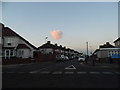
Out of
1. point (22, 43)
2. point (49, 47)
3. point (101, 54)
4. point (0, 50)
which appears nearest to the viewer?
point (0, 50)

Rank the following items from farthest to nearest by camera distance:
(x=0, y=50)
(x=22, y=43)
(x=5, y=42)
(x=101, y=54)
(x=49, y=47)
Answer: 1. (x=49, y=47)
2. (x=101, y=54)
3. (x=22, y=43)
4. (x=5, y=42)
5. (x=0, y=50)

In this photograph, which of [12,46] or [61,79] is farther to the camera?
[12,46]

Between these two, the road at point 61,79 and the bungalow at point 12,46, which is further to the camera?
the bungalow at point 12,46

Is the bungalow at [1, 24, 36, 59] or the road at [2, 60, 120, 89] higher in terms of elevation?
the bungalow at [1, 24, 36, 59]

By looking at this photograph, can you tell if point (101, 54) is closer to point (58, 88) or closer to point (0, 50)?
point (0, 50)

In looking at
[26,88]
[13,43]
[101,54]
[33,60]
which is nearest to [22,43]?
[13,43]

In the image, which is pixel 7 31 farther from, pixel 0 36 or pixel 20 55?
pixel 20 55

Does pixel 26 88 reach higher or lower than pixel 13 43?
lower

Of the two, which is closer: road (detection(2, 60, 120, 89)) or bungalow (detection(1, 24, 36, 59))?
road (detection(2, 60, 120, 89))

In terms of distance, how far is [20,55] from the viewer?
182 ft

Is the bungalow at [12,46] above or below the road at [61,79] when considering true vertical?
above

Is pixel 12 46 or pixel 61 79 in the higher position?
pixel 12 46

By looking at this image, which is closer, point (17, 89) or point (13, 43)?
point (17, 89)

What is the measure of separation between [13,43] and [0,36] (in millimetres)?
3836
